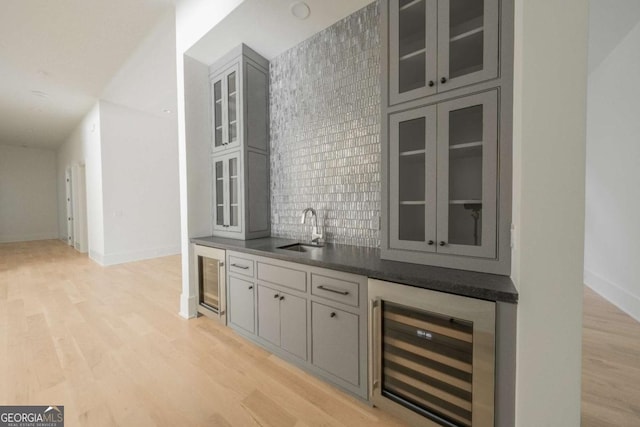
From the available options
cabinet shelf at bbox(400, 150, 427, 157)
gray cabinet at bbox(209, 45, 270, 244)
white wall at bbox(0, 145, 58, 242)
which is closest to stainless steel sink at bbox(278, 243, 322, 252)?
gray cabinet at bbox(209, 45, 270, 244)

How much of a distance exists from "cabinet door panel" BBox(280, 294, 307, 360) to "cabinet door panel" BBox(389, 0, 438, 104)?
5.07ft

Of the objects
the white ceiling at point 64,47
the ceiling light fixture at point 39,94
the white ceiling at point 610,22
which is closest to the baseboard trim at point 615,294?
the white ceiling at point 610,22

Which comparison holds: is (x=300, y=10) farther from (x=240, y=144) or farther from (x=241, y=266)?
(x=241, y=266)

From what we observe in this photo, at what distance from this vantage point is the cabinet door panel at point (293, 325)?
1849 millimetres

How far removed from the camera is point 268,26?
235 cm

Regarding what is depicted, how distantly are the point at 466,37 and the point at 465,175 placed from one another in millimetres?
747

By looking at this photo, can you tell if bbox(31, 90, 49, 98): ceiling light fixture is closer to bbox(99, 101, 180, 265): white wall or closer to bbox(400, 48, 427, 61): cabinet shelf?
bbox(99, 101, 180, 265): white wall

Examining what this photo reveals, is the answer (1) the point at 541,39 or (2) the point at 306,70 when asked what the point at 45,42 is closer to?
(2) the point at 306,70

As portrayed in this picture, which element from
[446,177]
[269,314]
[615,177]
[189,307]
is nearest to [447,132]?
[446,177]

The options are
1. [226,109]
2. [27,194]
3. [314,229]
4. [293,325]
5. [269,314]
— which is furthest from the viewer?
[27,194]

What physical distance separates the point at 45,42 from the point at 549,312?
5.35 m

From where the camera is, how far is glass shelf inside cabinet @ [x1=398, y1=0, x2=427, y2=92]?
1548mm

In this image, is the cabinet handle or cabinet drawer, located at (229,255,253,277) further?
cabinet drawer, located at (229,255,253,277)

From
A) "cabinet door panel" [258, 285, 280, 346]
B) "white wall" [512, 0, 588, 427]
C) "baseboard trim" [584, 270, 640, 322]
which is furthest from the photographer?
"baseboard trim" [584, 270, 640, 322]
